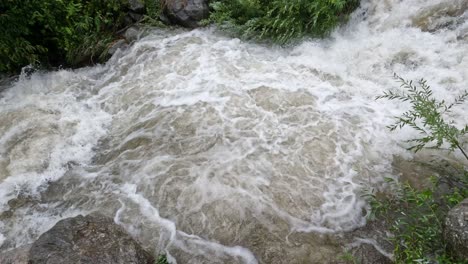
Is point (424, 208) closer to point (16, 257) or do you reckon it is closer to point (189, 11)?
point (16, 257)

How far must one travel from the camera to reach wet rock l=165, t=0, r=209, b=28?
772cm

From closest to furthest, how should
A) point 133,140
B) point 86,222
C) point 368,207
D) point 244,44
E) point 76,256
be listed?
point 76,256, point 86,222, point 368,207, point 133,140, point 244,44

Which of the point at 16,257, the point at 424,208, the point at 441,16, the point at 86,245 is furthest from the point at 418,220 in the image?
the point at 441,16

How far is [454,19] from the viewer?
6.38m

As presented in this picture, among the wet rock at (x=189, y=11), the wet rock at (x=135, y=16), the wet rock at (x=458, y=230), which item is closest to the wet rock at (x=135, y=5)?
the wet rock at (x=135, y=16)

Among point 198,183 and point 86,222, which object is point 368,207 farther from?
point 86,222

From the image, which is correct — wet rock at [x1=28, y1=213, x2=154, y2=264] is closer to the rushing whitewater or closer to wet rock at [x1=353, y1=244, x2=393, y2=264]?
the rushing whitewater

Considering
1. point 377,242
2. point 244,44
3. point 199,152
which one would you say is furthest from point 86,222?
point 244,44

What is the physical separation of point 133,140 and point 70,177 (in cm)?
96

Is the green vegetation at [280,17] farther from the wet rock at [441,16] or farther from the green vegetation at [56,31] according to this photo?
the green vegetation at [56,31]

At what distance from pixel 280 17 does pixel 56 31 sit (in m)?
4.21

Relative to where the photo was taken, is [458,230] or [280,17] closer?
[458,230]

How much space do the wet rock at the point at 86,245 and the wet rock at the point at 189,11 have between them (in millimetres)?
5120

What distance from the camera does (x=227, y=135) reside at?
5156mm
